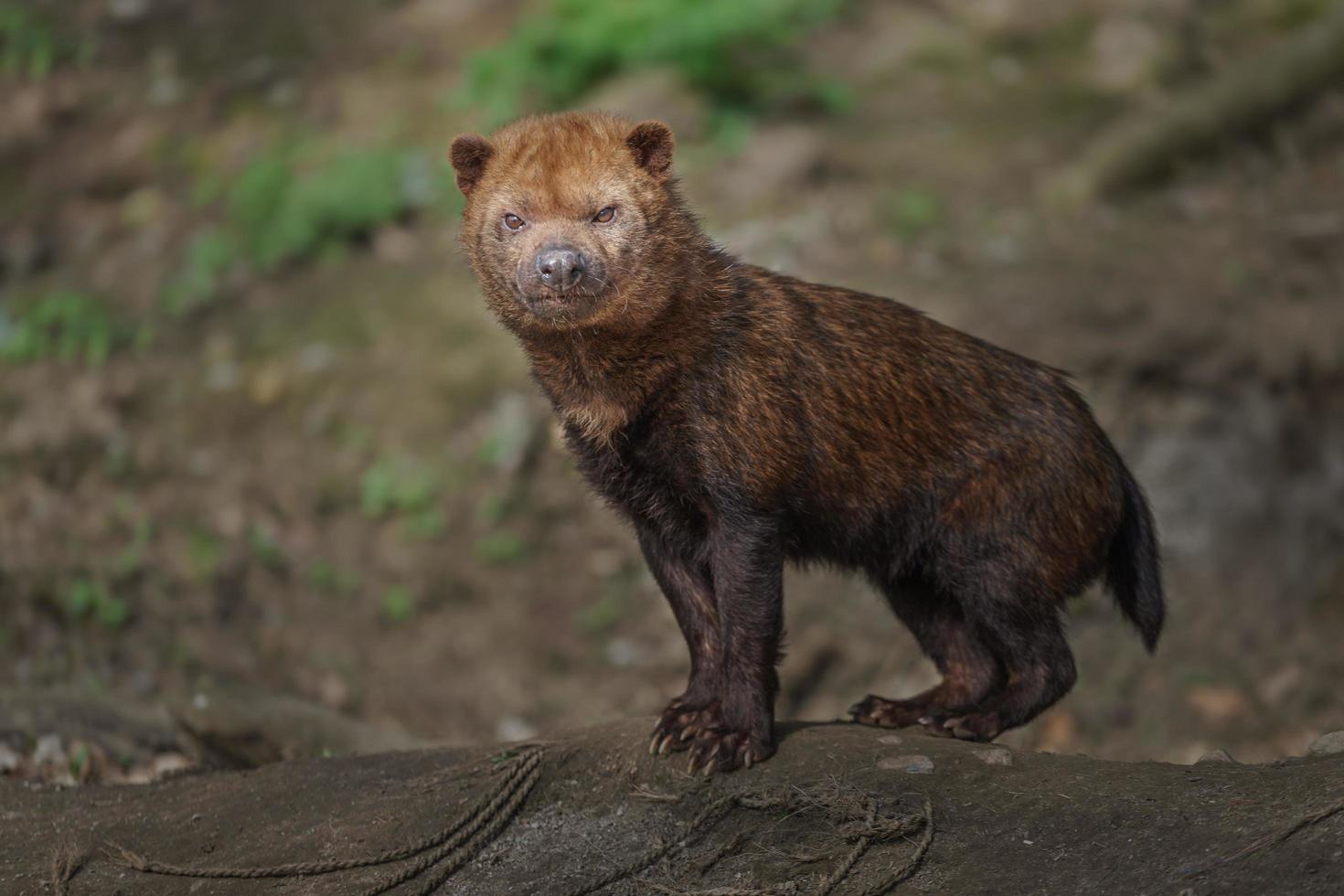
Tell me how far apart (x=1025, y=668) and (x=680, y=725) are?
4.05 ft

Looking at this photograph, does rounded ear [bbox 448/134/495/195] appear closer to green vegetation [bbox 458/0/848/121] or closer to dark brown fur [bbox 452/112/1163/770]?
dark brown fur [bbox 452/112/1163/770]

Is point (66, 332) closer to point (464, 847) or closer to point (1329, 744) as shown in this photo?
point (464, 847)

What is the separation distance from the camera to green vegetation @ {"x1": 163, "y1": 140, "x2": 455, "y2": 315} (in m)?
10.2

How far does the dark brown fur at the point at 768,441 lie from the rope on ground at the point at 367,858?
0.56 meters

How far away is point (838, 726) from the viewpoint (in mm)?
4770

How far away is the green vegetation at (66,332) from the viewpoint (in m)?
9.95

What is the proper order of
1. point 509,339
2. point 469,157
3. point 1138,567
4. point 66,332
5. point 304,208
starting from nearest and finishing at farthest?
point 469,157
point 1138,567
point 509,339
point 66,332
point 304,208

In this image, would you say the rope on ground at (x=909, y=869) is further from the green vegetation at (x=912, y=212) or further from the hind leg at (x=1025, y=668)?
the green vegetation at (x=912, y=212)

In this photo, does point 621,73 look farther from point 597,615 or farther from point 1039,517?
point 1039,517

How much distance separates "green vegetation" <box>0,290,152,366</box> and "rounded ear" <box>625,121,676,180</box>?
653 cm

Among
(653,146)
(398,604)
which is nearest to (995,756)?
(653,146)

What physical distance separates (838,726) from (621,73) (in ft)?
21.7

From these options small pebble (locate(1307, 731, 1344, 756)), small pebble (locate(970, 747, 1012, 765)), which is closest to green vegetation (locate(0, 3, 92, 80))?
small pebble (locate(970, 747, 1012, 765))

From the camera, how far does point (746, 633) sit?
4.38 metres
